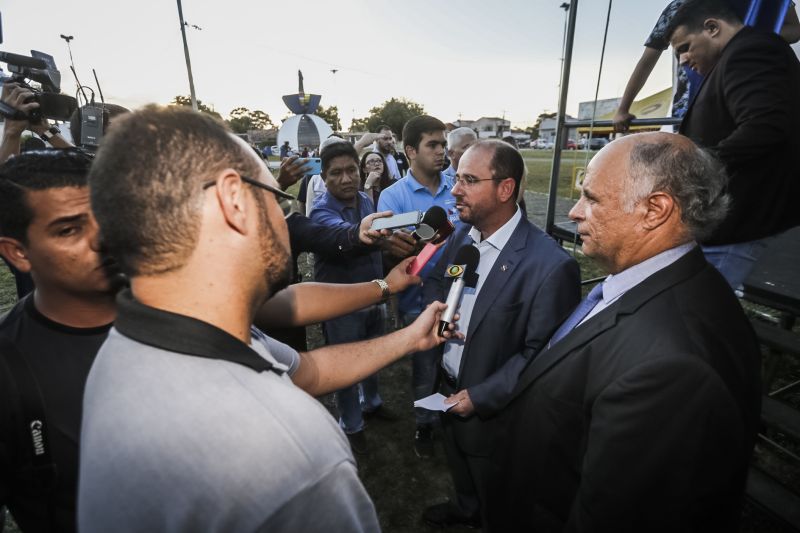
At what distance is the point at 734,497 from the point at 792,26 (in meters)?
3.68

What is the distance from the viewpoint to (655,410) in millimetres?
1081

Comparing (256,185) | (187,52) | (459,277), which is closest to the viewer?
(256,185)

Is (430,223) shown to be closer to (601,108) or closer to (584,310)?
(584,310)

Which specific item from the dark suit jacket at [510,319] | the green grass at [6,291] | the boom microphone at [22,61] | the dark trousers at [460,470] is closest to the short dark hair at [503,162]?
the dark suit jacket at [510,319]

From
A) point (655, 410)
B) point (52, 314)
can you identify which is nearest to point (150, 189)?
point (52, 314)

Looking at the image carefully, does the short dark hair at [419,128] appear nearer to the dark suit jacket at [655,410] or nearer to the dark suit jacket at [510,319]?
the dark suit jacket at [510,319]

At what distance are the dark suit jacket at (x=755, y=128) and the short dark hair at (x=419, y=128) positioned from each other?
90.7 inches

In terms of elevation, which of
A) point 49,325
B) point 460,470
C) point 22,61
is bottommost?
point 460,470

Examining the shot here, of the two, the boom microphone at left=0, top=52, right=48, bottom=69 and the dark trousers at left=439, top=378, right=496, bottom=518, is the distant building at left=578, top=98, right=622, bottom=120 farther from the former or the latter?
the boom microphone at left=0, top=52, right=48, bottom=69

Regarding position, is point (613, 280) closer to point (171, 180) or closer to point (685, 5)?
point (171, 180)

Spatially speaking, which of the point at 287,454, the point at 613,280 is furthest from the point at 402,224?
the point at 287,454

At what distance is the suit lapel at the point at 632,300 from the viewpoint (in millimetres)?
1316

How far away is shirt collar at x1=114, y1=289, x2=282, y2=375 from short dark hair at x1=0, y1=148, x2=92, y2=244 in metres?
0.88

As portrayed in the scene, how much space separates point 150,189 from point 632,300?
57.2 inches
